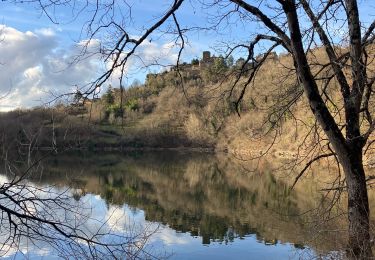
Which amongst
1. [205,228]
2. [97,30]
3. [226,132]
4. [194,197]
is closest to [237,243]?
[205,228]

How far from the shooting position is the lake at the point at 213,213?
6847 millimetres

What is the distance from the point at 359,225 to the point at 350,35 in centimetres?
165

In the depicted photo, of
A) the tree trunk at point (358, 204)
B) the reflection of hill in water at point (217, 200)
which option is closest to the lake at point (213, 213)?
the reflection of hill in water at point (217, 200)

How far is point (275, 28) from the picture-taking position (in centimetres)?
400

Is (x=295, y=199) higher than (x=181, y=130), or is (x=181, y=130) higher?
(x=181, y=130)

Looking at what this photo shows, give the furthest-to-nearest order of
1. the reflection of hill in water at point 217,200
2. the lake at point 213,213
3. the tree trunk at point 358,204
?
the reflection of hill in water at point 217,200
the lake at point 213,213
the tree trunk at point 358,204

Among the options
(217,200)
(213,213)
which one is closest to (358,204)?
(213,213)

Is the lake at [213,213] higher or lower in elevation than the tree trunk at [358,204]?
lower

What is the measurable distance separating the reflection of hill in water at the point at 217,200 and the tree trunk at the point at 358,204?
211 cm

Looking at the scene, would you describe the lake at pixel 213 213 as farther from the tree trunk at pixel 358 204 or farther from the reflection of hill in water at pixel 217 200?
the tree trunk at pixel 358 204

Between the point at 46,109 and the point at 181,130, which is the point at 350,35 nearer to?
the point at 46,109

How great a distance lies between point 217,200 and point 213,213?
3.07m

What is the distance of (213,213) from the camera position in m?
16.8

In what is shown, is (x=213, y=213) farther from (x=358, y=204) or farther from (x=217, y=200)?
(x=358, y=204)
